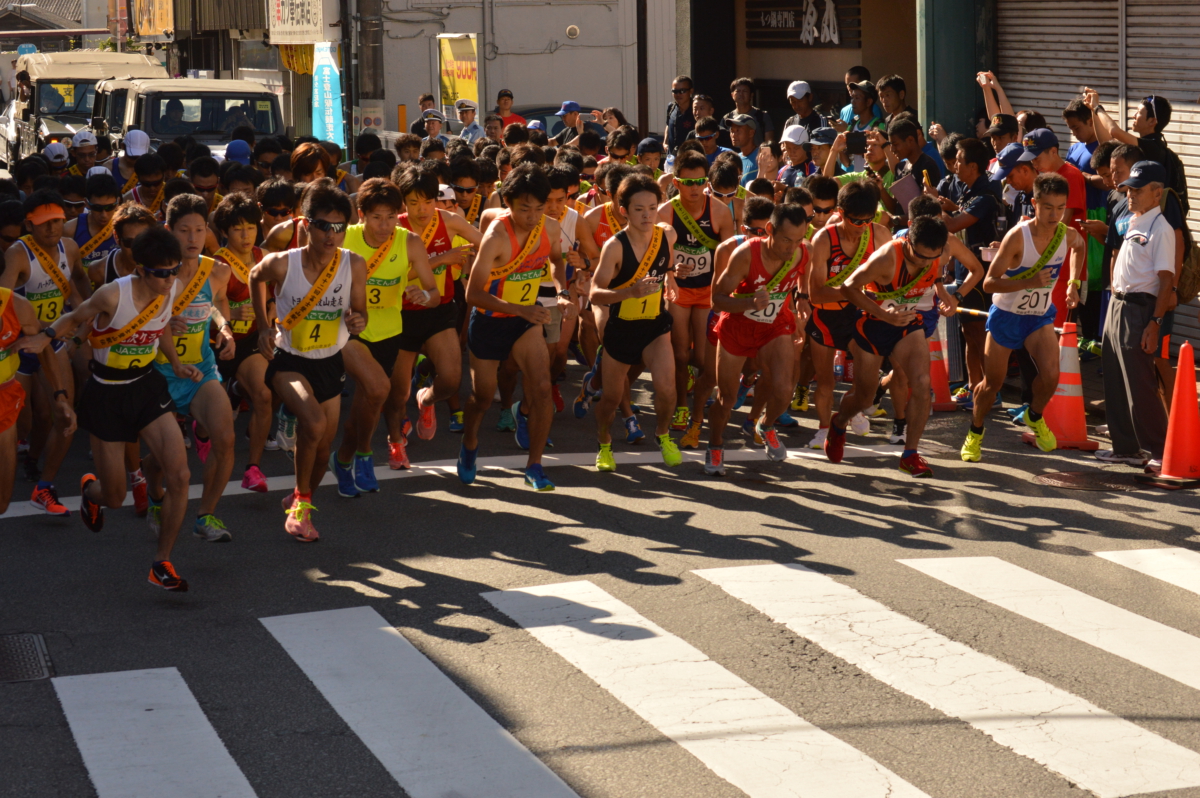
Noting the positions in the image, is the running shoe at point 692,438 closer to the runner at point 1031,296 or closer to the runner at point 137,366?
the runner at point 1031,296

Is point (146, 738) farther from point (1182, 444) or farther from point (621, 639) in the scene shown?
point (1182, 444)

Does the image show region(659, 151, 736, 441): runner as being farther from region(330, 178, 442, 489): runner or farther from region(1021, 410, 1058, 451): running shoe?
region(1021, 410, 1058, 451): running shoe

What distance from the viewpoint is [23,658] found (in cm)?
661

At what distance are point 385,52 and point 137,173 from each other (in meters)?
20.2

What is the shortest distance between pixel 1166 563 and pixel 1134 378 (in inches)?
93.5

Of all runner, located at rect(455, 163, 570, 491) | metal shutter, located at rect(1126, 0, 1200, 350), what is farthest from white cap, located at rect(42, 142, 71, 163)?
metal shutter, located at rect(1126, 0, 1200, 350)

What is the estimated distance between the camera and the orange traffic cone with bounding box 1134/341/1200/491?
9414 millimetres

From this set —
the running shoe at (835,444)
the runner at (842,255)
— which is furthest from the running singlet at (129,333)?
the running shoe at (835,444)

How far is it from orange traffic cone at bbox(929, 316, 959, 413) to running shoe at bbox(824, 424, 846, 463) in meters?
2.00

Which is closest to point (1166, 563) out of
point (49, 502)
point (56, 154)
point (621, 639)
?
point (621, 639)

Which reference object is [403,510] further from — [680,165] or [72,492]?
[680,165]

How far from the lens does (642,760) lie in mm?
5457

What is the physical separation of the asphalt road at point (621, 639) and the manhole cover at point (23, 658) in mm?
95

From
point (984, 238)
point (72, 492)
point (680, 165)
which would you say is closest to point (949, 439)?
point (984, 238)
